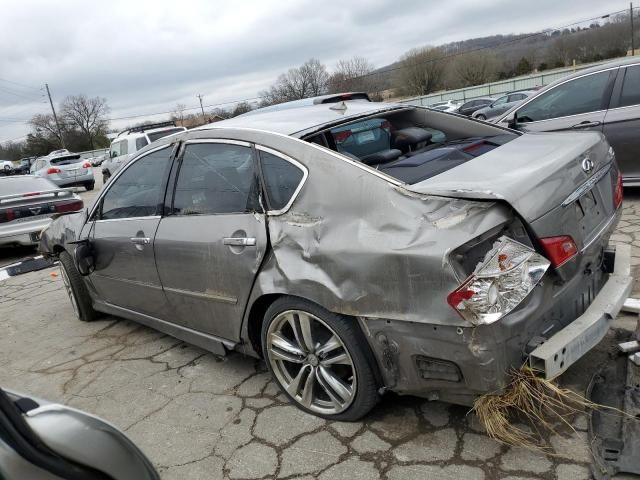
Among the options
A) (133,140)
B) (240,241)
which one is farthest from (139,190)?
(133,140)

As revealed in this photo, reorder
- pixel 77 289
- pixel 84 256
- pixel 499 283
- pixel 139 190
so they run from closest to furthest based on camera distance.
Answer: pixel 499 283 < pixel 139 190 < pixel 84 256 < pixel 77 289

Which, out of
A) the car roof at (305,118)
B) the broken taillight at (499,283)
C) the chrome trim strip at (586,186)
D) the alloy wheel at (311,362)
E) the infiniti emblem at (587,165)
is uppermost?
the car roof at (305,118)

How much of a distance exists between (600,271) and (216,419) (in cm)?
223

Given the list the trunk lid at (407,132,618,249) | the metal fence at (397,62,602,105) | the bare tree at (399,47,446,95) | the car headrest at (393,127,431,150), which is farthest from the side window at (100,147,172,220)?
the bare tree at (399,47,446,95)

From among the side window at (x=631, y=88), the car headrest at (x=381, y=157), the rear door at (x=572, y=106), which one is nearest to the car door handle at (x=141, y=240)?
the car headrest at (x=381, y=157)

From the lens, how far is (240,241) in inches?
109

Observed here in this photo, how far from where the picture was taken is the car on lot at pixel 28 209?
7871mm

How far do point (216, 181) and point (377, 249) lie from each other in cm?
125

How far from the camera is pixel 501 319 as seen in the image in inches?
81.0

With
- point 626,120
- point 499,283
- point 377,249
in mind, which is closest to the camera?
point 499,283

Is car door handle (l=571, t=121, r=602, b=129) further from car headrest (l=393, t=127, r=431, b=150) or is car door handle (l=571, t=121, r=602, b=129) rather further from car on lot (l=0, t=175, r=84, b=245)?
car on lot (l=0, t=175, r=84, b=245)

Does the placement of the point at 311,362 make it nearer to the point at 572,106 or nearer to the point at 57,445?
the point at 57,445

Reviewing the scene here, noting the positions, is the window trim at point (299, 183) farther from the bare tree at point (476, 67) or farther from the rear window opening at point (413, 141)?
the bare tree at point (476, 67)

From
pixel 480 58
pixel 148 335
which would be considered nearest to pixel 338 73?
pixel 480 58
